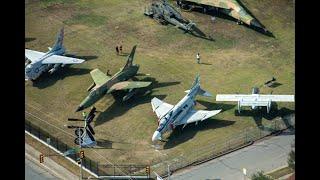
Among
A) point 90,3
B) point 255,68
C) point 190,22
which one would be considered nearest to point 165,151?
point 255,68

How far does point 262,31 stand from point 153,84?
2109 centimetres

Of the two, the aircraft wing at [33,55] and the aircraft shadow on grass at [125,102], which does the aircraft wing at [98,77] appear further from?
Result: the aircraft wing at [33,55]

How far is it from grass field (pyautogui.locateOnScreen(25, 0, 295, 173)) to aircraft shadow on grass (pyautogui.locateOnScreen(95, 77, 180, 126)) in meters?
0.11

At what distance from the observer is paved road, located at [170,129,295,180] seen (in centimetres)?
5591

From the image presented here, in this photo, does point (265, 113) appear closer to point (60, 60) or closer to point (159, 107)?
point (159, 107)

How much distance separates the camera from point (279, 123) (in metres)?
63.8

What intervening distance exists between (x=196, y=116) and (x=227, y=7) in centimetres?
2973

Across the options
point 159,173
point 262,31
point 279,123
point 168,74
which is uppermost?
point 262,31

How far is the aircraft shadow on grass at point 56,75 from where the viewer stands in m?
73.8

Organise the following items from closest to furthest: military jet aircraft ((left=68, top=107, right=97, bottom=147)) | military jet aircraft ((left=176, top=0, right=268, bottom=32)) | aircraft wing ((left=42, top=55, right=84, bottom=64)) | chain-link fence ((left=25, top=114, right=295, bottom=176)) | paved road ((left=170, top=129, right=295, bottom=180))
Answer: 1. paved road ((left=170, top=129, right=295, bottom=180))
2. chain-link fence ((left=25, top=114, right=295, bottom=176))
3. military jet aircraft ((left=68, top=107, right=97, bottom=147))
4. aircraft wing ((left=42, top=55, right=84, bottom=64))
5. military jet aircraft ((left=176, top=0, right=268, bottom=32))

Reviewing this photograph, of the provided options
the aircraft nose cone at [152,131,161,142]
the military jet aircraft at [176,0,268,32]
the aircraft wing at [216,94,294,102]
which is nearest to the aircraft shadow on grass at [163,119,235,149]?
the aircraft nose cone at [152,131,161,142]

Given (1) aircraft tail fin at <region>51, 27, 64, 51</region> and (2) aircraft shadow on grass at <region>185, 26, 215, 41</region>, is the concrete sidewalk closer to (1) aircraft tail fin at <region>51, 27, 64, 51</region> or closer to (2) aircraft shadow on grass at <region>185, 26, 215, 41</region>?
(1) aircraft tail fin at <region>51, 27, 64, 51</region>

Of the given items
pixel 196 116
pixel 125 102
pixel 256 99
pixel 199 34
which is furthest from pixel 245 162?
pixel 199 34
